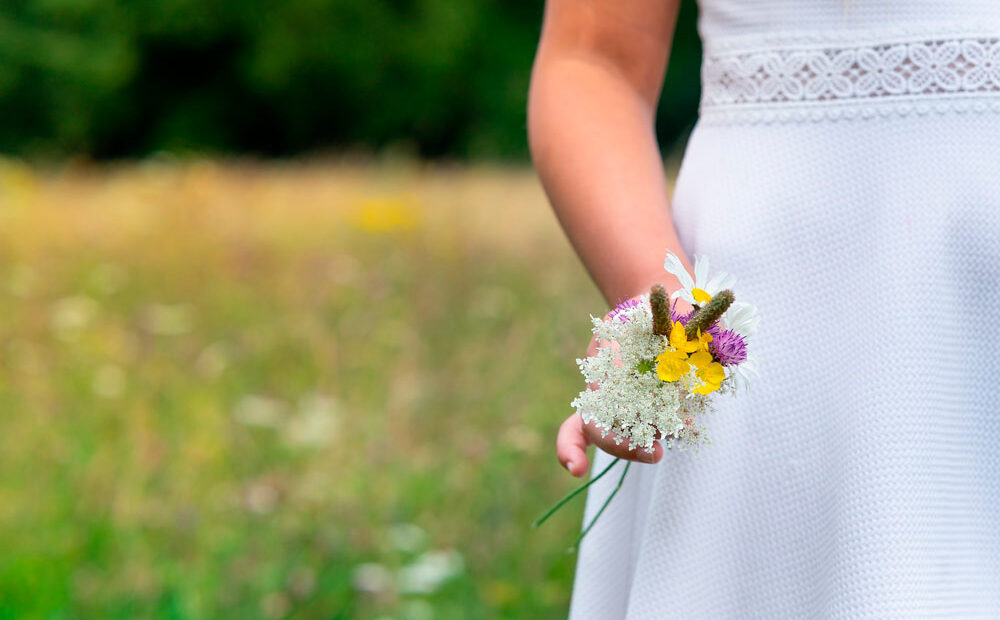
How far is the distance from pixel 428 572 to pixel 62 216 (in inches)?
172

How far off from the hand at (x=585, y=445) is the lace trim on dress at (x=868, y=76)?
12.0 inches

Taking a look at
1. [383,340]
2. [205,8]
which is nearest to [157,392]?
[383,340]

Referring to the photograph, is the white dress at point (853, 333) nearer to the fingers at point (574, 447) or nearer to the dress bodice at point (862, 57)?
the dress bodice at point (862, 57)

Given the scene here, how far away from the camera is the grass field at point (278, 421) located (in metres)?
2.41


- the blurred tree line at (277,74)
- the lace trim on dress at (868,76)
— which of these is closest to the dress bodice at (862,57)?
the lace trim on dress at (868,76)

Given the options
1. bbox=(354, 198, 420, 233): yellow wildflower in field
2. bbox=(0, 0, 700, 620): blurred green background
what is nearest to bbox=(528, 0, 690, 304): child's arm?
bbox=(0, 0, 700, 620): blurred green background

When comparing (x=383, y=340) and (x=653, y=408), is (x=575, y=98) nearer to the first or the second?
(x=653, y=408)

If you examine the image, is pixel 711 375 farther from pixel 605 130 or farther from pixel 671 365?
pixel 605 130

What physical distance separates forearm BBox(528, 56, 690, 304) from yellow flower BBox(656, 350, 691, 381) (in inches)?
7.5

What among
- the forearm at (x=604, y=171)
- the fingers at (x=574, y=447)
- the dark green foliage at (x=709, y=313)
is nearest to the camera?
the dark green foliage at (x=709, y=313)

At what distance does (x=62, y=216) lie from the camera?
586 centimetres

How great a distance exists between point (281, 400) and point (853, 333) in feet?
8.67

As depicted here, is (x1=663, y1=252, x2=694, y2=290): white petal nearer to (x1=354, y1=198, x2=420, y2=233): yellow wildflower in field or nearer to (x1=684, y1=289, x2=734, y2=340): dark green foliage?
(x1=684, y1=289, x2=734, y2=340): dark green foliage

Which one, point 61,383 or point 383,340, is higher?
point 383,340
